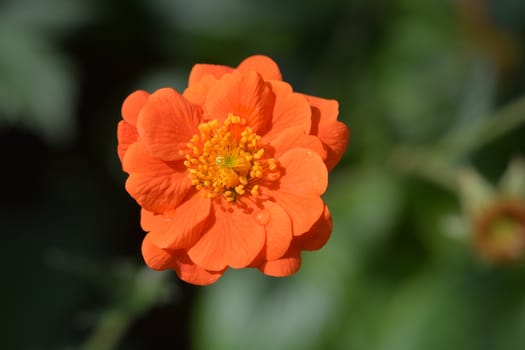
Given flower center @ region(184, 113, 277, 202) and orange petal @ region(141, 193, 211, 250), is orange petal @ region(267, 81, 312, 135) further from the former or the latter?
orange petal @ region(141, 193, 211, 250)

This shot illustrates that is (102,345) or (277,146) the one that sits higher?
(277,146)

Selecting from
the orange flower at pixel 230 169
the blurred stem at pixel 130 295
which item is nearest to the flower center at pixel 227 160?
the orange flower at pixel 230 169

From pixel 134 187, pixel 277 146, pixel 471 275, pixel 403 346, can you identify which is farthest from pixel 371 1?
pixel 134 187

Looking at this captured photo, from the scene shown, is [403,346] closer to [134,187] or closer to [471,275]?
[471,275]

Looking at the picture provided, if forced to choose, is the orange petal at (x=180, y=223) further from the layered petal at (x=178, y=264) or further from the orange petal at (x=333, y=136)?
the orange petal at (x=333, y=136)

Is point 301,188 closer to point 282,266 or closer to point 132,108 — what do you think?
point 282,266

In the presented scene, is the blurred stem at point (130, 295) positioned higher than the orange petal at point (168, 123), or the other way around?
the orange petal at point (168, 123)

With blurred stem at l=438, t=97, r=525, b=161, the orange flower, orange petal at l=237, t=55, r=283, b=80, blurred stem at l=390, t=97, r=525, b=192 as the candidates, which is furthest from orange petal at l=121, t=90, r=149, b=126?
blurred stem at l=438, t=97, r=525, b=161
